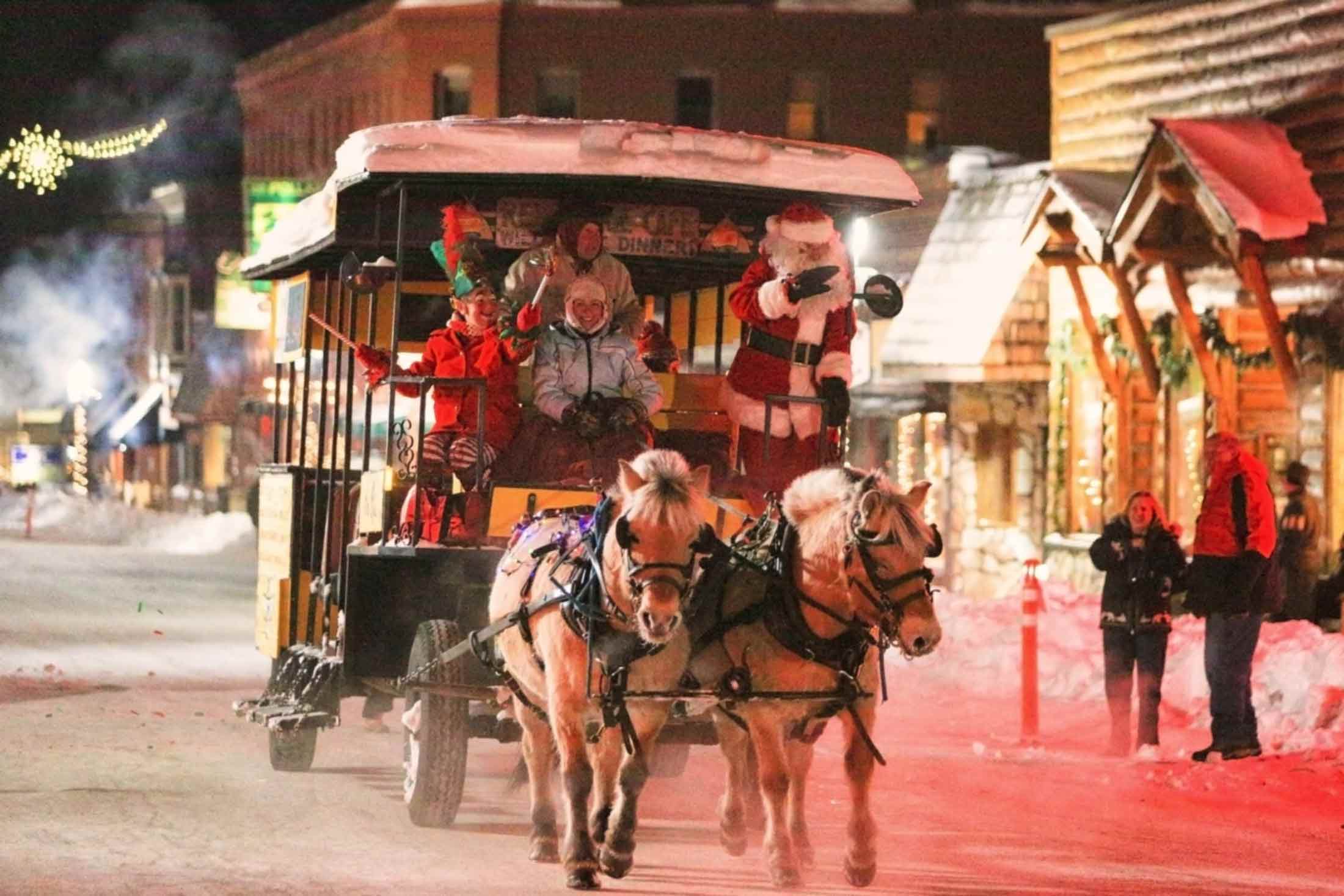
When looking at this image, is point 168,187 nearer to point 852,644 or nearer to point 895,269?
point 895,269

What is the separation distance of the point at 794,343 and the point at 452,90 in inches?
1772

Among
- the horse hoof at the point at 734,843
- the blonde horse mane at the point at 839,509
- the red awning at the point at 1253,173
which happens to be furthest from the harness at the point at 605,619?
the red awning at the point at 1253,173

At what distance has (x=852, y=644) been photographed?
980cm

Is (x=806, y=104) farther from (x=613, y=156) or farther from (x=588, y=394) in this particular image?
(x=613, y=156)

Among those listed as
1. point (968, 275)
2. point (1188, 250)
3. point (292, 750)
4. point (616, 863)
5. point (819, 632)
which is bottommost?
point (292, 750)

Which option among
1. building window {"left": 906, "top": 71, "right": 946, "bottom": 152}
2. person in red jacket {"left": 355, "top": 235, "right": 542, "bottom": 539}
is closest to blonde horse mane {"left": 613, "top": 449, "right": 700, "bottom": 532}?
person in red jacket {"left": 355, "top": 235, "right": 542, "bottom": 539}

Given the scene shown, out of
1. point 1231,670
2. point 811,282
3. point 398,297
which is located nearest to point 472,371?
point 398,297

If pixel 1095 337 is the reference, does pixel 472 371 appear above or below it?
→ below

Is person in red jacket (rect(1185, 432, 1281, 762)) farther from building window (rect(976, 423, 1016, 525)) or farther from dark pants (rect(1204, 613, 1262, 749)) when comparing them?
building window (rect(976, 423, 1016, 525))

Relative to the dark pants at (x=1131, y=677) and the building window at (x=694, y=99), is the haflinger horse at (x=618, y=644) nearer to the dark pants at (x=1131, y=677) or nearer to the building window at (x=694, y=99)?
the dark pants at (x=1131, y=677)

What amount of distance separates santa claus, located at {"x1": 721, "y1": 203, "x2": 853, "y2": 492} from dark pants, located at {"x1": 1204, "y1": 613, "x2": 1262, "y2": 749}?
13.1 feet

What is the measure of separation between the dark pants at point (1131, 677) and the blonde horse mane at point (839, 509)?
5.59 m

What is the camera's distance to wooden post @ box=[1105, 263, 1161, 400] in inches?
918

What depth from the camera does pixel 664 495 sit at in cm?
924
